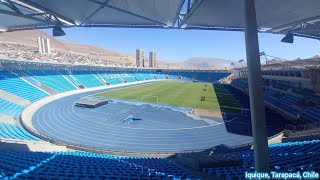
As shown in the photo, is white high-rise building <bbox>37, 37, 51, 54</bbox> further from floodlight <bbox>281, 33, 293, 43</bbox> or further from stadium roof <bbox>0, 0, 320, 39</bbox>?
floodlight <bbox>281, 33, 293, 43</bbox>

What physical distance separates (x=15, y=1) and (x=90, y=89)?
157 ft

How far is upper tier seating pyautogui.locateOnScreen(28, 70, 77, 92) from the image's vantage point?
45719 mm

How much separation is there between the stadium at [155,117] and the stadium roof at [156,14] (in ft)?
0.15

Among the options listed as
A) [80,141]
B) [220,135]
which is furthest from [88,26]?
[220,135]

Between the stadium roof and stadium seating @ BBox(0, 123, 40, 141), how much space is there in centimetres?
1152

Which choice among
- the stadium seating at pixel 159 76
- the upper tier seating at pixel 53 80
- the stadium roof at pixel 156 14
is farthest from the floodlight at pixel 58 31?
the stadium seating at pixel 159 76

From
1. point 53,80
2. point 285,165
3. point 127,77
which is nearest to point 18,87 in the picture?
point 53,80

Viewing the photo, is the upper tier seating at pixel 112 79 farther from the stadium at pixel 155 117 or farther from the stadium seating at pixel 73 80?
the stadium seating at pixel 73 80

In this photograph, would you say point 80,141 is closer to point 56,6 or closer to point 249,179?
point 56,6

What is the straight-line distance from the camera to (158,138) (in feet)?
74.8

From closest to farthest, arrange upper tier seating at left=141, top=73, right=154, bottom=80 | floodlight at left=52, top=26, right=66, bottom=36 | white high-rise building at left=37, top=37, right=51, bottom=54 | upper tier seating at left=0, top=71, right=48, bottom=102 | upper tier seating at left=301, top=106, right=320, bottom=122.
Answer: floodlight at left=52, top=26, right=66, bottom=36 < upper tier seating at left=301, top=106, right=320, bottom=122 < upper tier seating at left=0, top=71, right=48, bottom=102 < upper tier seating at left=141, top=73, right=154, bottom=80 < white high-rise building at left=37, top=37, right=51, bottom=54

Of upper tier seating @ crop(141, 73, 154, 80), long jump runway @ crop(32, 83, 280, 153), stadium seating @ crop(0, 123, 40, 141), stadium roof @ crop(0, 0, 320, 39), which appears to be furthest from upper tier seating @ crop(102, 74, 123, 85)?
stadium roof @ crop(0, 0, 320, 39)

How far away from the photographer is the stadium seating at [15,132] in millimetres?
19891

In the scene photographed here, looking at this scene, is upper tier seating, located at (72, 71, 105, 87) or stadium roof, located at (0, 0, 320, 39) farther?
upper tier seating, located at (72, 71, 105, 87)
